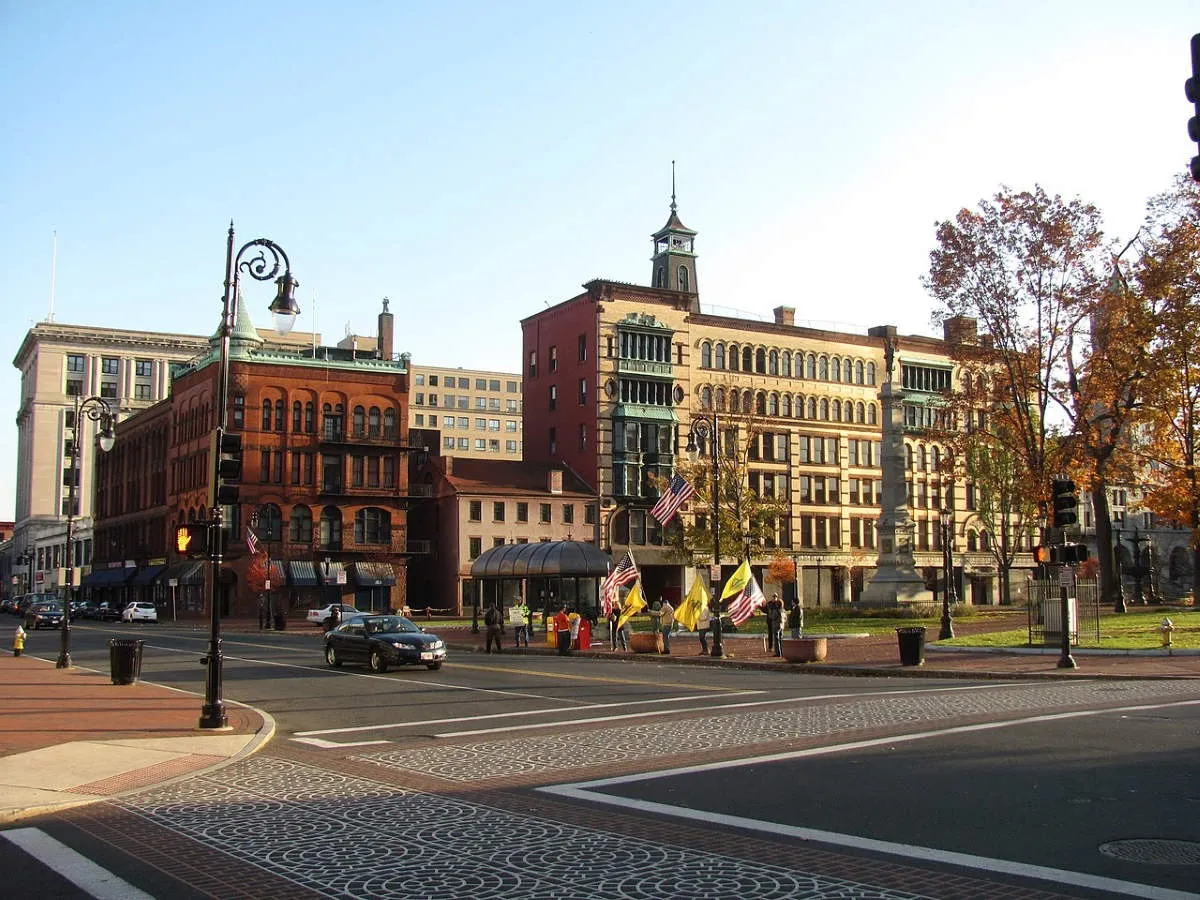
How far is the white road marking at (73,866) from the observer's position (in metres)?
8.20

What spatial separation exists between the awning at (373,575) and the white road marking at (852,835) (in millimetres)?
61729

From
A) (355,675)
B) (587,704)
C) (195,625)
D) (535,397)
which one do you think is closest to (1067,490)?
(587,704)

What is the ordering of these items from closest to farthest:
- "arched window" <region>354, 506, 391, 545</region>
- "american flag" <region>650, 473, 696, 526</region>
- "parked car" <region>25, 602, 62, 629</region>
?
"american flag" <region>650, 473, 696, 526</region> → "parked car" <region>25, 602, 62, 629</region> → "arched window" <region>354, 506, 391, 545</region>

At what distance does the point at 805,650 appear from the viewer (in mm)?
30922

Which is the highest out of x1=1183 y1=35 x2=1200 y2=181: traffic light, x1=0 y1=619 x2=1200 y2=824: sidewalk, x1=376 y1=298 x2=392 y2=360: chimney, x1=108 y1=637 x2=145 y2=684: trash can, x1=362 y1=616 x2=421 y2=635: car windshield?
x1=376 y1=298 x2=392 y2=360: chimney

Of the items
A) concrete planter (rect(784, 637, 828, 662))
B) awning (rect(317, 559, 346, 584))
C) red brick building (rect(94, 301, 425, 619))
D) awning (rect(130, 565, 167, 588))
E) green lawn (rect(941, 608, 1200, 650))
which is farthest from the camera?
awning (rect(130, 565, 167, 588))

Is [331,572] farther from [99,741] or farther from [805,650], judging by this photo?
[99,741]

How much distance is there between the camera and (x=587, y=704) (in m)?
21.1

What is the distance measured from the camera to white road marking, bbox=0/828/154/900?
820 centimetres

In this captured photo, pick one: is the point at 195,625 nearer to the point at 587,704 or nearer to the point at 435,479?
the point at 435,479

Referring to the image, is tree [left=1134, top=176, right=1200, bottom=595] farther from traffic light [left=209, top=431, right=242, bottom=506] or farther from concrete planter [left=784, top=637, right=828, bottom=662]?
traffic light [left=209, top=431, right=242, bottom=506]

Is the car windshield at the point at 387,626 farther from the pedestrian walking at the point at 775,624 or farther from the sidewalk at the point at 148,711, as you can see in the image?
the pedestrian walking at the point at 775,624

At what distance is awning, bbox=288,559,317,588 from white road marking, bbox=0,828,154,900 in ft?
209

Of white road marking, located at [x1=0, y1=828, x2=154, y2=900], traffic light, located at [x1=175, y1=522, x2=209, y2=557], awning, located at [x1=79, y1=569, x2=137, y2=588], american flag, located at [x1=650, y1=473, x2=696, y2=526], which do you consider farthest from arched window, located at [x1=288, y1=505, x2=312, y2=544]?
white road marking, located at [x1=0, y1=828, x2=154, y2=900]
